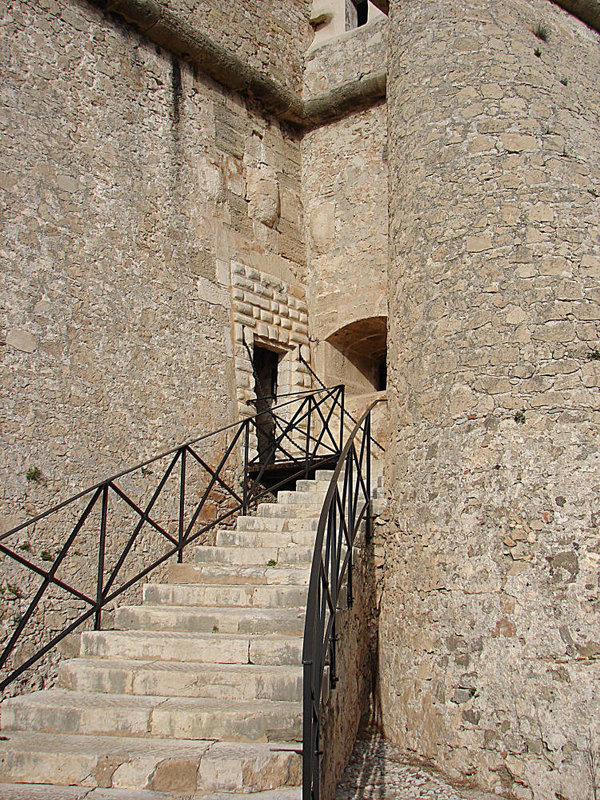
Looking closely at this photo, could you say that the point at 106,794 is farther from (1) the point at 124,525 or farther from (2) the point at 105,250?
(2) the point at 105,250

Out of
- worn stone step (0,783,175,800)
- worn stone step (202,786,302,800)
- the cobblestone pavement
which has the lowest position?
the cobblestone pavement

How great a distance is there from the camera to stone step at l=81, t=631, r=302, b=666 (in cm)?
397

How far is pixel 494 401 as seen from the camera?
15.4 feet

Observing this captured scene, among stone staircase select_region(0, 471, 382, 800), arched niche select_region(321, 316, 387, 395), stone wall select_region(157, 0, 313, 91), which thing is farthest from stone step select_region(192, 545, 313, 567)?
stone wall select_region(157, 0, 313, 91)

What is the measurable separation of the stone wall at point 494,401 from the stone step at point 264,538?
0.61 m

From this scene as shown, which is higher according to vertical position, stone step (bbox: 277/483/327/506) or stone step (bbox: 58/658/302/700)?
stone step (bbox: 277/483/327/506)

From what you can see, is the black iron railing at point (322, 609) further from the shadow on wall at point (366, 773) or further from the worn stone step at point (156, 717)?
the shadow on wall at point (366, 773)

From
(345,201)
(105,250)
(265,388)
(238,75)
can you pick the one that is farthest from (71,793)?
(238,75)

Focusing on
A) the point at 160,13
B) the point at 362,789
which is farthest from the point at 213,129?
the point at 362,789

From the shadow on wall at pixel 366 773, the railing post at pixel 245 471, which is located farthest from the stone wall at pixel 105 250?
the shadow on wall at pixel 366 773

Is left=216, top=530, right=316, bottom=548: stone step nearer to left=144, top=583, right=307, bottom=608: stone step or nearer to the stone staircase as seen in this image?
the stone staircase

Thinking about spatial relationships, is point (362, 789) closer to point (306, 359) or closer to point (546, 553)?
point (546, 553)

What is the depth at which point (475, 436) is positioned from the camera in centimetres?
470

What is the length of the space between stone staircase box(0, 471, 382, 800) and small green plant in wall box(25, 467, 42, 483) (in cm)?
111
